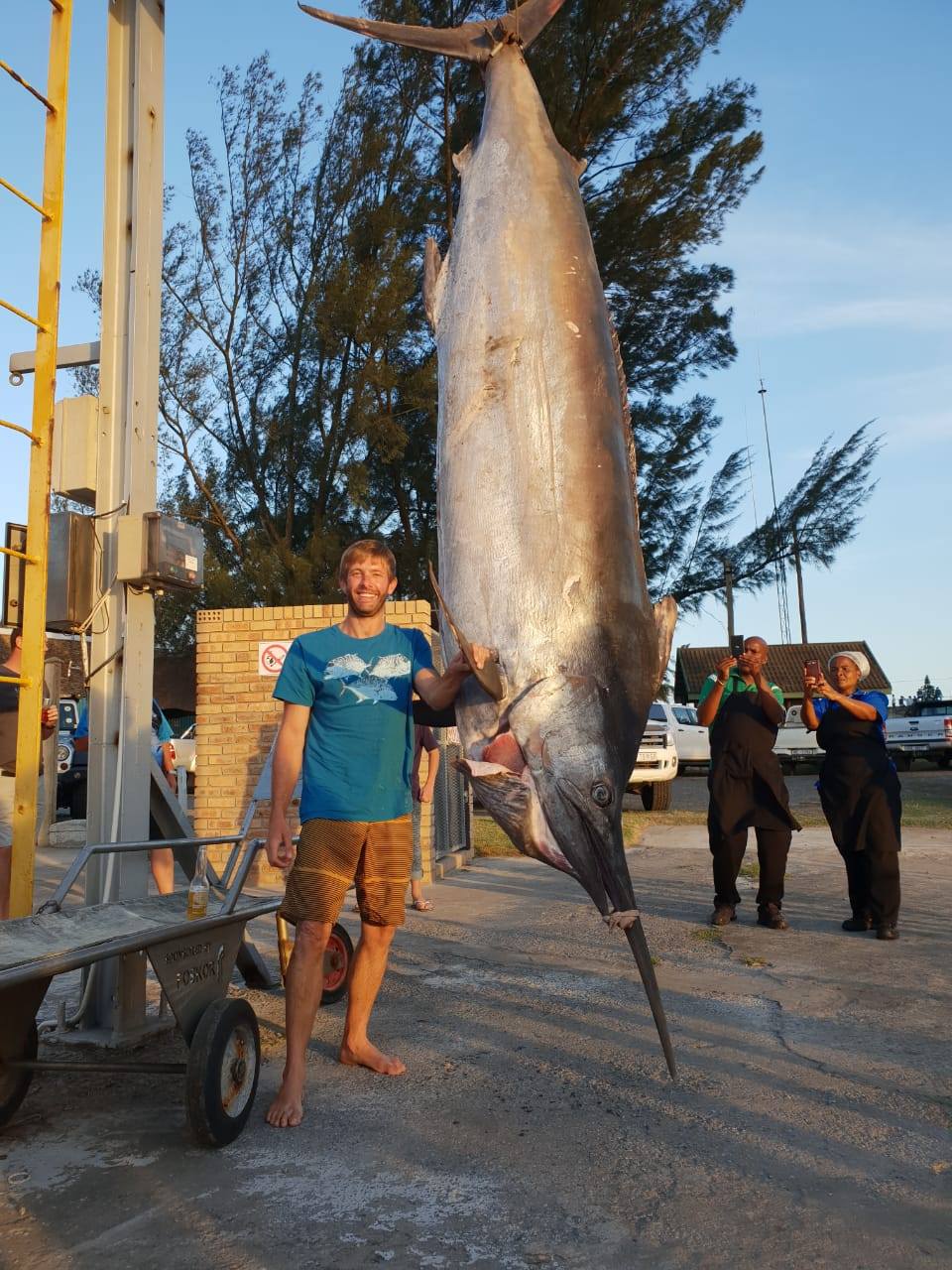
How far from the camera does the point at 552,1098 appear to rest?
3.12 meters

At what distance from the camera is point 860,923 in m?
5.77

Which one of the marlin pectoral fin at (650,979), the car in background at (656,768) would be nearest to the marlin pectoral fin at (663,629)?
the marlin pectoral fin at (650,979)

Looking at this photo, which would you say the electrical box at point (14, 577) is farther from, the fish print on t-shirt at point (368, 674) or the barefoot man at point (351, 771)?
the fish print on t-shirt at point (368, 674)

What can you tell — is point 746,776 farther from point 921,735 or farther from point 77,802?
point 921,735

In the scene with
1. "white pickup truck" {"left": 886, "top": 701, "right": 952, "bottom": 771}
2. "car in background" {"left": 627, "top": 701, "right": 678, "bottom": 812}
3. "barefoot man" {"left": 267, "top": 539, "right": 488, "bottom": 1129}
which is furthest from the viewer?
"white pickup truck" {"left": 886, "top": 701, "right": 952, "bottom": 771}

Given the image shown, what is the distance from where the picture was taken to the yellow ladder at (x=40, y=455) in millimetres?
3270

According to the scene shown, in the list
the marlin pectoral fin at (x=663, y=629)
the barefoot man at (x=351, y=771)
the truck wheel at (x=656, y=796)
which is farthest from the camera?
the truck wheel at (x=656, y=796)

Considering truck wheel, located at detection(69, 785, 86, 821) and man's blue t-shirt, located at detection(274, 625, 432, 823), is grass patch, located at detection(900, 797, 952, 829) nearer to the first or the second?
man's blue t-shirt, located at detection(274, 625, 432, 823)

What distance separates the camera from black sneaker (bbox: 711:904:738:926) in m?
5.92

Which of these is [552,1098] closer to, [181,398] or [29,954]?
[29,954]

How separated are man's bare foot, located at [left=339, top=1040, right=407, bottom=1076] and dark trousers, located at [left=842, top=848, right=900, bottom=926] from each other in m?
3.19

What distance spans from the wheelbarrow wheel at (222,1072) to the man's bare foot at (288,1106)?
0.24ft

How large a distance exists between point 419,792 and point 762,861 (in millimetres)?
2204

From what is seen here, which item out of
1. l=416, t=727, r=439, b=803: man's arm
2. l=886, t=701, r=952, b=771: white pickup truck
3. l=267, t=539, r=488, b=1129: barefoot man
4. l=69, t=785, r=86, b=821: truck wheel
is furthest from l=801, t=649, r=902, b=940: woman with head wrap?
l=886, t=701, r=952, b=771: white pickup truck
